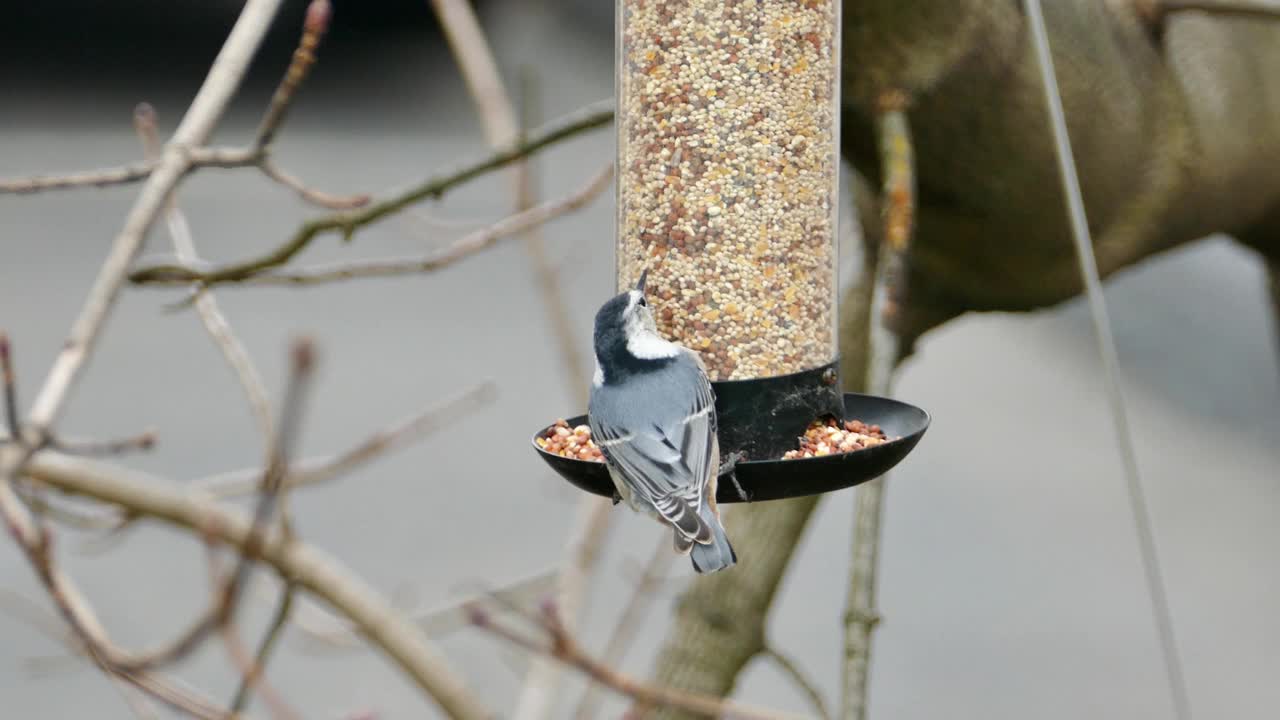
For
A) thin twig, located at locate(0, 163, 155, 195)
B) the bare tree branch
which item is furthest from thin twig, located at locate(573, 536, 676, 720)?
thin twig, located at locate(0, 163, 155, 195)

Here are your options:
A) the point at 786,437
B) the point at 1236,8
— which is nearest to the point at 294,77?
the point at 786,437

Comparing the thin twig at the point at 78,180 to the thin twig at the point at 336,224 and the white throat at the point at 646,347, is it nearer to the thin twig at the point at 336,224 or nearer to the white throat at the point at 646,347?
the thin twig at the point at 336,224

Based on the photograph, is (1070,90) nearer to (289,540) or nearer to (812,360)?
(812,360)

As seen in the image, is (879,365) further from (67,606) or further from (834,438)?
(67,606)

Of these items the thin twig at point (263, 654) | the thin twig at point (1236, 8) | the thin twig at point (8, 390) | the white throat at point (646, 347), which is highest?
the thin twig at point (1236, 8)

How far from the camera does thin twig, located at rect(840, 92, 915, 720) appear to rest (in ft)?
3.83

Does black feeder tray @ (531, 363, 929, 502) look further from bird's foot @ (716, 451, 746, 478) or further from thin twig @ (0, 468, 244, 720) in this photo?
thin twig @ (0, 468, 244, 720)

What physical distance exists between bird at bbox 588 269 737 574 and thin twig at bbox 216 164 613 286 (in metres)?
0.35

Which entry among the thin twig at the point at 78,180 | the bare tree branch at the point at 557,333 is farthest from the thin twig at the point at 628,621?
the thin twig at the point at 78,180

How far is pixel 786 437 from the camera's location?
123cm

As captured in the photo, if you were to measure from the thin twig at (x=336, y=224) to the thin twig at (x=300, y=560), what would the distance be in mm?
213

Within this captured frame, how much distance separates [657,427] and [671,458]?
3 centimetres

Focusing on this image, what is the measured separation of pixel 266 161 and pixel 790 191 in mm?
509

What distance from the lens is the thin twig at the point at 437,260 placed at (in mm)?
1387
